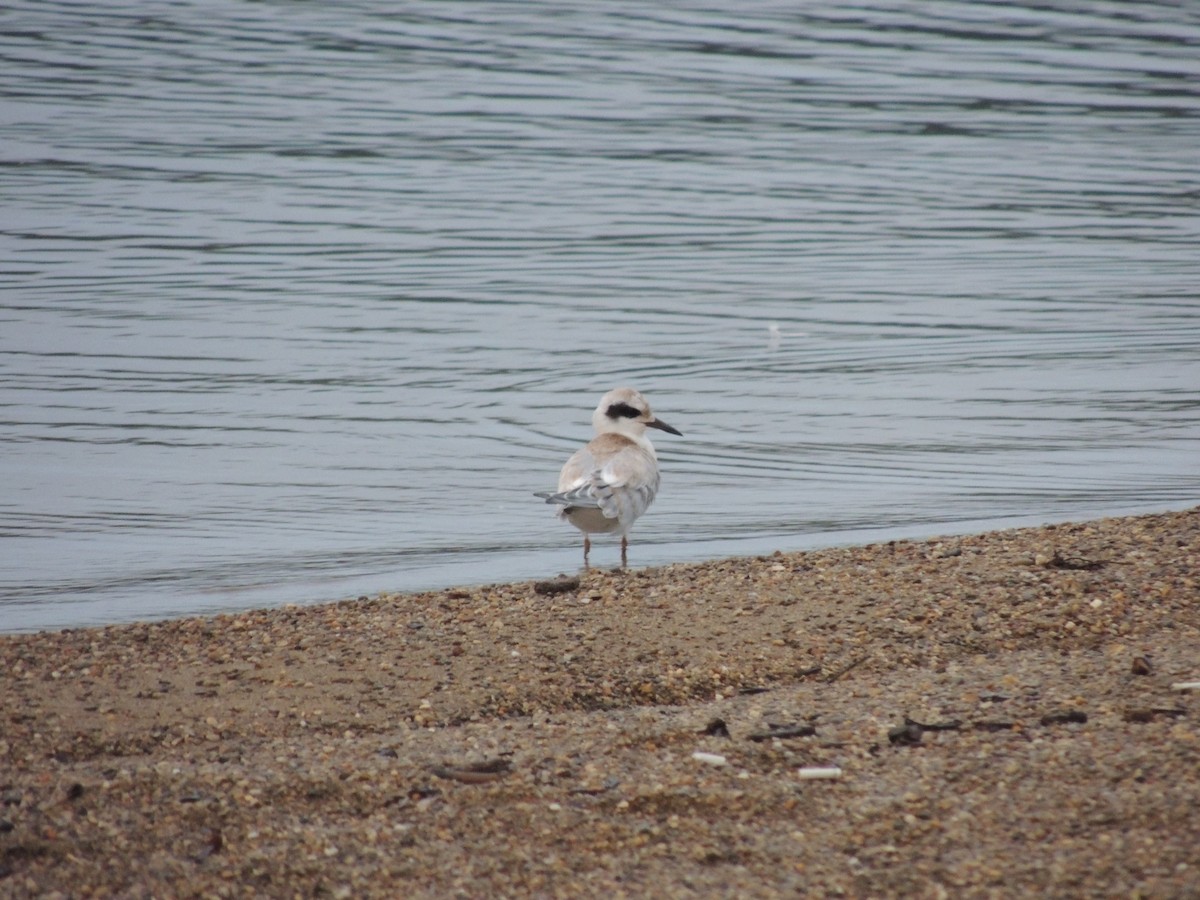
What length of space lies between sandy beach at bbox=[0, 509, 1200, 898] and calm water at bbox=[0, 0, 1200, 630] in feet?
5.91

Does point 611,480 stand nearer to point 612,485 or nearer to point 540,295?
point 612,485

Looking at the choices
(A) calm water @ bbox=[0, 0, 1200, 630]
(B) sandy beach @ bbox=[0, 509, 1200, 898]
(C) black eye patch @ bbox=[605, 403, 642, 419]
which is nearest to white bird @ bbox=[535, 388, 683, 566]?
(C) black eye patch @ bbox=[605, 403, 642, 419]

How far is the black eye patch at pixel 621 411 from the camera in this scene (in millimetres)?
9844

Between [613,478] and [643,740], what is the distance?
3.22 metres

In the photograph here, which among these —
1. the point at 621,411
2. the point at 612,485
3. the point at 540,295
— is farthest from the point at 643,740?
the point at 540,295

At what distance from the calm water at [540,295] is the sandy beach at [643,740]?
5.91 ft

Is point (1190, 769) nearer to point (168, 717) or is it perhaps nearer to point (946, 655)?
point (946, 655)

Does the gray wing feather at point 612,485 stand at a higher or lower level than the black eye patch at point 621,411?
lower

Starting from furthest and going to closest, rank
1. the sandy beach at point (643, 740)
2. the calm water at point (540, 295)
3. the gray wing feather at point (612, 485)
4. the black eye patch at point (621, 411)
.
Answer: the calm water at point (540, 295), the black eye patch at point (621, 411), the gray wing feather at point (612, 485), the sandy beach at point (643, 740)

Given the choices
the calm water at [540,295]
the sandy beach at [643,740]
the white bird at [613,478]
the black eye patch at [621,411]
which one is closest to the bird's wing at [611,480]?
the white bird at [613,478]

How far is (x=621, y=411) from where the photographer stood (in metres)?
9.88

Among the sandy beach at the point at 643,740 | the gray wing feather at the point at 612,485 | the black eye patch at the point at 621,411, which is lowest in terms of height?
the sandy beach at the point at 643,740

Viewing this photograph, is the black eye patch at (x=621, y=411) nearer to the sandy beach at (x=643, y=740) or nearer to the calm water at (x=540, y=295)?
the calm water at (x=540, y=295)

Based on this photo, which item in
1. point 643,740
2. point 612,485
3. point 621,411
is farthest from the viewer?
point 621,411
